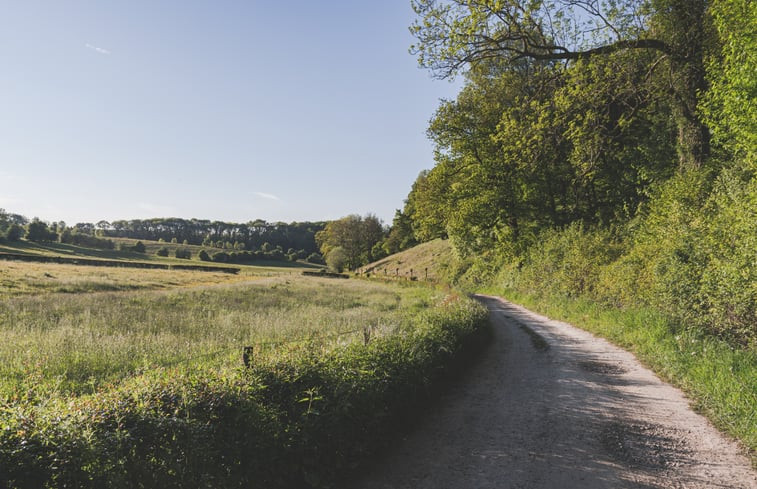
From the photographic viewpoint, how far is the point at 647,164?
917 inches

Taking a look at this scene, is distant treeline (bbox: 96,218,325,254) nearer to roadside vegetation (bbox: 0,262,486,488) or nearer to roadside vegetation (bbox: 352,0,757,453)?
roadside vegetation (bbox: 352,0,757,453)

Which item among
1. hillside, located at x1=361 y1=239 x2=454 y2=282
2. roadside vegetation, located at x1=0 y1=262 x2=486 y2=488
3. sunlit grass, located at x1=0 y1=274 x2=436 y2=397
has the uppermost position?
hillside, located at x1=361 y1=239 x2=454 y2=282

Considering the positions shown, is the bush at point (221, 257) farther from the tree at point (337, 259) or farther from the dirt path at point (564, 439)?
the dirt path at point (564, 439)

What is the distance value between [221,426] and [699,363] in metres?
9.50

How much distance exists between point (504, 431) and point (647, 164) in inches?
875

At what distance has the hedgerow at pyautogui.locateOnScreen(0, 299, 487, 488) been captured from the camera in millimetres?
3338

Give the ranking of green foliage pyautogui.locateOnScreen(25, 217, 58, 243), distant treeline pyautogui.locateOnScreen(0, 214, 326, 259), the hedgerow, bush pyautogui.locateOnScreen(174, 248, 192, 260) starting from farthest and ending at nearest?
distant treeline pyautogui.locateOnScreen(0, 214, 326, 259) → bush pyautogui.locateOnScreen(174, 248, 192, 260) → green foliage pyautogui.locateOnScreen(25, 217, 58, 243) → the hedgerow

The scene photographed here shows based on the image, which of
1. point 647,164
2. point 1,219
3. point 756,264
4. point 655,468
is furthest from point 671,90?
point 1,219

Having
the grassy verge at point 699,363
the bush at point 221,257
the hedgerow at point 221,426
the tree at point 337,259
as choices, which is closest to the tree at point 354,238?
the tree at point 337,259

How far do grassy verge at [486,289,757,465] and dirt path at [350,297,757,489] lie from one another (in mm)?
323

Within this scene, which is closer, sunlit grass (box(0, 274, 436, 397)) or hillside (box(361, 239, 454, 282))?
sunlit grass (box(0, 274, 436, 397))

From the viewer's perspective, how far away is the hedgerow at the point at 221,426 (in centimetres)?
334

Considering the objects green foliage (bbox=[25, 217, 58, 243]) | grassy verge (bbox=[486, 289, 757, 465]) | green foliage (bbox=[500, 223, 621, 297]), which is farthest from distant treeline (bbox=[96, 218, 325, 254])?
grassy verge (bbox=[486, 289, 757, 465])

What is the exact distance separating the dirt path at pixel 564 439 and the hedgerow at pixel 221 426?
0.68 m
